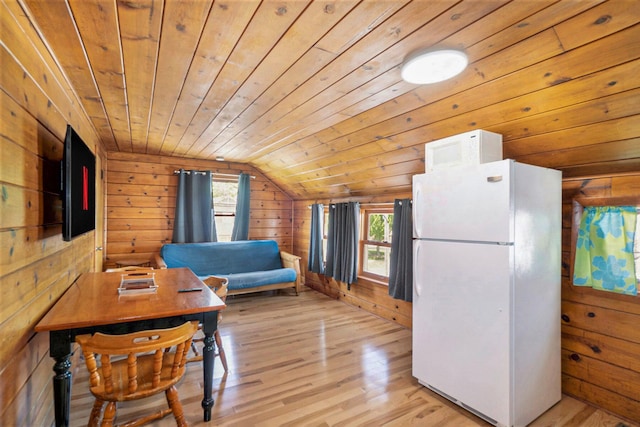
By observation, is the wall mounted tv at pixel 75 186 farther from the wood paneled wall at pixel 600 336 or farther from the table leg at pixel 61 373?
the wood paneled wall at pixel 600 336

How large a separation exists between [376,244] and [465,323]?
2312 millimetres

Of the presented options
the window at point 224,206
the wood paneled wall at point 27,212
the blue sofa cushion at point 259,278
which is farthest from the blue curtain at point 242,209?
the wood paneled wall at point 27,212

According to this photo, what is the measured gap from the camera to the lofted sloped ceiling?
140cm

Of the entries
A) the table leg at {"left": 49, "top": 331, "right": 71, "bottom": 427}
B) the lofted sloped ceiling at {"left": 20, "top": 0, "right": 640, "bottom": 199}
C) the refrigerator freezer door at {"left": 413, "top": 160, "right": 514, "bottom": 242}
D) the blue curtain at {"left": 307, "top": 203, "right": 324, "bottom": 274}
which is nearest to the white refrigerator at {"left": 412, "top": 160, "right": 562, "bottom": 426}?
the refrigerator freezer door at {"left": 413, "top": 160, "right": 514, "bottom": 242}

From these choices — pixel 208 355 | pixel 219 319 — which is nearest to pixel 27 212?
pixel 208 355

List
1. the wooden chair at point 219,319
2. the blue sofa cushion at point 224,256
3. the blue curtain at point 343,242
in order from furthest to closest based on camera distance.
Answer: the blue sofa cushion at point 224,256 → the blue curtain at point 343,242 → the wooden chair at point 219,319

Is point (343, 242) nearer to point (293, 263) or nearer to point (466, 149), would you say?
point (293, 263)

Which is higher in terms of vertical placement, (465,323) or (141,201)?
(141,201)

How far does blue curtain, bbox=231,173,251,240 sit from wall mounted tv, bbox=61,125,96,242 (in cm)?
295

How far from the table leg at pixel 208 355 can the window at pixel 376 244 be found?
2.69 metres

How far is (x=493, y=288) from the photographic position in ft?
6.50

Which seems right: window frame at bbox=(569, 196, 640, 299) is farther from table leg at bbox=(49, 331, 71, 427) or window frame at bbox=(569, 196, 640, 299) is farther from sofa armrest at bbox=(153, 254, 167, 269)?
sofa armrest at bbox=(153, 254, 167, 269)

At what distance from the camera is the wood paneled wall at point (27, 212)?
4.00ft

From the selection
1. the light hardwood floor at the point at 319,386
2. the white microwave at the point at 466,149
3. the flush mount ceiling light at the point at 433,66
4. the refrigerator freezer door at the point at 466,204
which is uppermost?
the flush mount ceiling light at the point at 433,66
